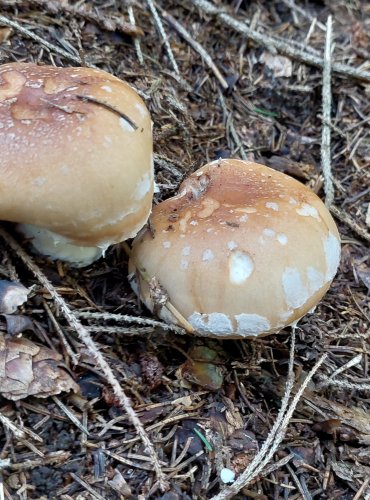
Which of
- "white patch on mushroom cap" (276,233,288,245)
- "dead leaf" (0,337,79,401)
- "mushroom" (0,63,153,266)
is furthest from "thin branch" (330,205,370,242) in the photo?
"dead leaf" (0,337,79,401)

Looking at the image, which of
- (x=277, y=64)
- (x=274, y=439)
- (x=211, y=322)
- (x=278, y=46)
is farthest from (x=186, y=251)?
(x=278, y=46)

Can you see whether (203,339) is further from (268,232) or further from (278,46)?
(278,46)

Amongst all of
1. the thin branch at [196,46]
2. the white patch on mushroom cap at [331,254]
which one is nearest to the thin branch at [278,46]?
the thin branch at [196,46]

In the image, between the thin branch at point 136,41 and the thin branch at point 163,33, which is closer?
the thin branch at point 136,41

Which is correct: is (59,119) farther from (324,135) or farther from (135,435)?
(324,135)

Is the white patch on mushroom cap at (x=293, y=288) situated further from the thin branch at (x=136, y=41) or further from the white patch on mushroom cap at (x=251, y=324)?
the thin branch at (x=136, y=41)

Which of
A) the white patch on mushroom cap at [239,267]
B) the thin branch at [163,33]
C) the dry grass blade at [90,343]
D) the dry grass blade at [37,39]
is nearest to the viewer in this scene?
the dry grass blade at [90,343]

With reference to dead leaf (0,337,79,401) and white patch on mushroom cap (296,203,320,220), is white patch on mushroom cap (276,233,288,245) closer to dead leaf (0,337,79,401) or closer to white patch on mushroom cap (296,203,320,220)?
white patch on mushroom cap (296,203,320,220)
